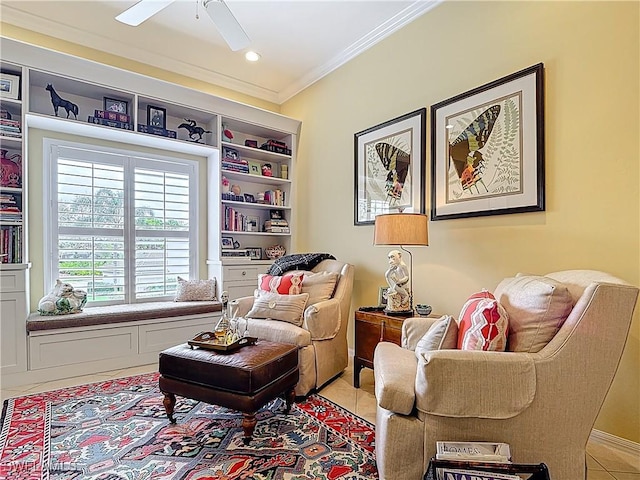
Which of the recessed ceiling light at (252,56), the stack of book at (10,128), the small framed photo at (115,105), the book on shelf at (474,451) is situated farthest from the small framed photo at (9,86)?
the book on shelf at (474,451)

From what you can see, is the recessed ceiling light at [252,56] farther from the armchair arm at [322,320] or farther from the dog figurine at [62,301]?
the dog figurine at [62,301]

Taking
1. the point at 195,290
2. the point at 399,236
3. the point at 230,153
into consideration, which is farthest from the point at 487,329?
the point at 230,153

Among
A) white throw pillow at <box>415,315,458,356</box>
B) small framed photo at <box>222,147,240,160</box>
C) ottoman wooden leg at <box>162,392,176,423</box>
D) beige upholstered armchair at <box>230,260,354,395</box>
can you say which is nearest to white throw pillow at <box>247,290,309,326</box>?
beige upholstered armchair at <box>230,260,354,395</box>

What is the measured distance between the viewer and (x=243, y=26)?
3.39 metres

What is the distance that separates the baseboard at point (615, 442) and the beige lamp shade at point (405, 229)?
1.45 m

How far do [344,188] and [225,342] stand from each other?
2.15m

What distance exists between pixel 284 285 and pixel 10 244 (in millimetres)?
2171

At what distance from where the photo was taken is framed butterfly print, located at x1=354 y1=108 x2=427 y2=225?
3113mm

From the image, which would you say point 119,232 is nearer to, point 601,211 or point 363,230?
point 363,230

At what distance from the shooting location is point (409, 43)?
3229 mm

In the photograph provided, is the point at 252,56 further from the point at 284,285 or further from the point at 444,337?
the point at 444,337

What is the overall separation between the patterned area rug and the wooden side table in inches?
16.6

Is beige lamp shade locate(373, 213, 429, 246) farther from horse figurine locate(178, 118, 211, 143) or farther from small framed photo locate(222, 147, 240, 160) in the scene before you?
horse figurine locate(178, 118, 211, 143)

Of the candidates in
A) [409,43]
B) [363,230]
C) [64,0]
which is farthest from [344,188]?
[64,0]
